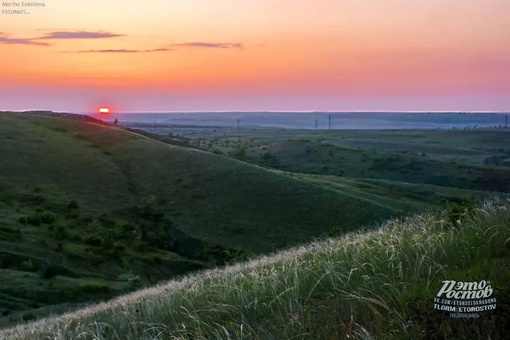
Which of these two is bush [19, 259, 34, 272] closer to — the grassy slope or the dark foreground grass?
the grassy slope

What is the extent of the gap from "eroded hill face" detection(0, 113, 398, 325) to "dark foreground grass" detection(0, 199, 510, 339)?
57.4ft

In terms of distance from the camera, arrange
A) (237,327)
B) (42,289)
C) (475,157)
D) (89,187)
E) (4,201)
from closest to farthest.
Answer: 1. (237,327)
2. (42,289)
3. (4,201)
4. (89,187)
5. (475,157)

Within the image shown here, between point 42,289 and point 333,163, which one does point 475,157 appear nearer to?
point 333,163

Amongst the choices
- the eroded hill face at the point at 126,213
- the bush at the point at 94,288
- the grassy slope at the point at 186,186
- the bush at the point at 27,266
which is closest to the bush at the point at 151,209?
the eroded hill face at the point at 126,213

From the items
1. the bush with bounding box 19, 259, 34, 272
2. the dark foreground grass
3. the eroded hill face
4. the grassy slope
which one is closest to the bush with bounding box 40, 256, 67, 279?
the eroded hill face

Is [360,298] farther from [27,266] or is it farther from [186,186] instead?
[186,186]

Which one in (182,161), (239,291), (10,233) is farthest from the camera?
(182,161)

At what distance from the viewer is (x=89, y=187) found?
178 ft

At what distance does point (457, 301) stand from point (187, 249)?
39.5 meters

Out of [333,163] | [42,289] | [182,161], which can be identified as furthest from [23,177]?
[333,163]

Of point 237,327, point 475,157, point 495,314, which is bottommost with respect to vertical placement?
point 475,157

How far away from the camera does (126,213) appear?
50.0 m

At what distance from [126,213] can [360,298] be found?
147 ft

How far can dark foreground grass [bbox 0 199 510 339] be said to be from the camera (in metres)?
5.62
